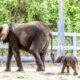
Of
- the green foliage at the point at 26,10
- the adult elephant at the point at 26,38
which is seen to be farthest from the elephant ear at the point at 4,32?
the green foliage at the point at 26,10

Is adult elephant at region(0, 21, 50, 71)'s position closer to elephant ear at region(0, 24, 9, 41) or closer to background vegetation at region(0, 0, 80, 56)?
elephant ear at region(0, 24, 9, 41)

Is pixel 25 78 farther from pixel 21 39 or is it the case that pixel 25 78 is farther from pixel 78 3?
pixel 78 3

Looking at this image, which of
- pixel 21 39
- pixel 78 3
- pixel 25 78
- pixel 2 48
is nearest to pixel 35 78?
pixel 25 78

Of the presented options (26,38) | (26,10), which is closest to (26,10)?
(26,10)

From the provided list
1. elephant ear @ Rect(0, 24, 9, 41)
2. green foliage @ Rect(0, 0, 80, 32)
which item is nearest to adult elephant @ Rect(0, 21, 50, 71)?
elephant ear @ Rect(0, 24, 9, 41)

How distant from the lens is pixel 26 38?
10836 millimetres

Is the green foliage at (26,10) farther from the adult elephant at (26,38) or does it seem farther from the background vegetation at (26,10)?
the adult elephant at (26,38)

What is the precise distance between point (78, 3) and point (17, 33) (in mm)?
10769

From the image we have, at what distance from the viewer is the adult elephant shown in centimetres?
1079

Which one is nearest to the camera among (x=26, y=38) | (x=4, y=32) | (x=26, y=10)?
(x=4, y=32)

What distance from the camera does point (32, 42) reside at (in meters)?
10.9

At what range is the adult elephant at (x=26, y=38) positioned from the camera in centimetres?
1079

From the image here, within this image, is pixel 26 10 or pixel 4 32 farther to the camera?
pixel 26 10

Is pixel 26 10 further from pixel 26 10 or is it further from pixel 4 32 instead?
pixel 4 32
